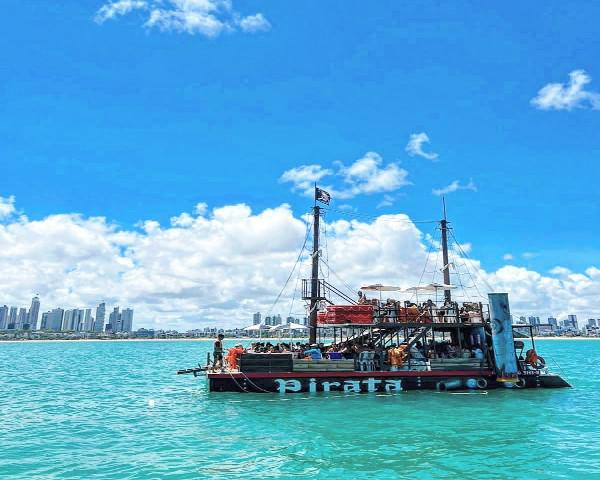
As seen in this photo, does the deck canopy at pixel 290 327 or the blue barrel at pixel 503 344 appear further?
the deck canopy at pixel 290 327

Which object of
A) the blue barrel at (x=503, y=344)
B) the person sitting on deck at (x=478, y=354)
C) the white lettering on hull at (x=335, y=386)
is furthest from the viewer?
the person sitting on deck at (x=478, y=354)

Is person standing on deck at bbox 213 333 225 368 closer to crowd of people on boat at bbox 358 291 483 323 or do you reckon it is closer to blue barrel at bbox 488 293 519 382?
crowd of people on boat at bbox 358 291 483 323

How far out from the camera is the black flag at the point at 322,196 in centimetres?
3180

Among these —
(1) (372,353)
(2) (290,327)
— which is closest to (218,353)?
(2) (290,327)

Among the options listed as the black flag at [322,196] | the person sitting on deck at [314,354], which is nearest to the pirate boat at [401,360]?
the person sitting on deck at [314,354]

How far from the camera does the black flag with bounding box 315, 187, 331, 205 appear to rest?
3180 centimetres

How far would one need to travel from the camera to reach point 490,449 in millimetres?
14375

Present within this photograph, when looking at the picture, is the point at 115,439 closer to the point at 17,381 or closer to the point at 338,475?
the point at 338,475

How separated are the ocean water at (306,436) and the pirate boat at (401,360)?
80 cm

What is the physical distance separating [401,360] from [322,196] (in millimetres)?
12272

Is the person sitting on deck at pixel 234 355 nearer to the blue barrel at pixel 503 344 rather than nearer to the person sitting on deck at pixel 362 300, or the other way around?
the person sitting on deck at pixel 362 300

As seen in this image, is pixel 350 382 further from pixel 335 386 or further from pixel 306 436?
pixel 306 436

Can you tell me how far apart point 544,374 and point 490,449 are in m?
15.3

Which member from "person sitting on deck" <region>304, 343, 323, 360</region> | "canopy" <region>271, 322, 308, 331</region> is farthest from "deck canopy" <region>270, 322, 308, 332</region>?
"person sitting on deck" <region>304, 343, 323, 360</region>
